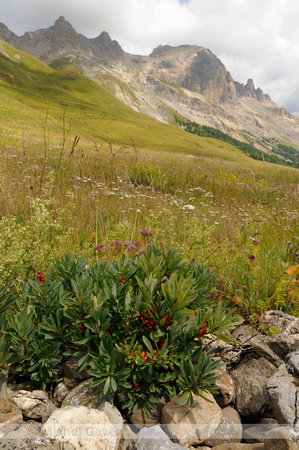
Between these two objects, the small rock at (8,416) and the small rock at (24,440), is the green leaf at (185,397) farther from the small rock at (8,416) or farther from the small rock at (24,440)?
the small rock at (8,416)

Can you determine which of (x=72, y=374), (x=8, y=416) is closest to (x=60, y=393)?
(x=72, y=374)

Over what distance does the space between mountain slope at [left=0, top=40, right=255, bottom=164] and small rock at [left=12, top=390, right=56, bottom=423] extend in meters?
2.69

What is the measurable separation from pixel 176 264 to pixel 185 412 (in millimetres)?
1191

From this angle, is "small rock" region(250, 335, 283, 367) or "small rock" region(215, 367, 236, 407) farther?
"small rock" region(250, 335, 283, 367)

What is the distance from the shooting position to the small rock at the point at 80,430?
1.68m

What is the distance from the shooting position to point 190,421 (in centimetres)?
198

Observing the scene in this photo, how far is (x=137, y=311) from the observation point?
6.71 feet

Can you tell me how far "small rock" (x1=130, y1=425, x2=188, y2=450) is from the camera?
173cm

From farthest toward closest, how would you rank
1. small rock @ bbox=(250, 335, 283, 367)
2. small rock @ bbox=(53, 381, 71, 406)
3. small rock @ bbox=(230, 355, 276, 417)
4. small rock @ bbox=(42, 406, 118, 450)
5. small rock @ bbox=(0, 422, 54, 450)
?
small rock @ bbox=(250, 335, 283, 367) → small rock @ bbox=(230, 355, 276, 417) → small rock @ bbox=(53, 381, 71, 406) → small rock @ bbox=(42, 406, 118, 450) → small rock @ bbox=(0, 422, 54, 450)

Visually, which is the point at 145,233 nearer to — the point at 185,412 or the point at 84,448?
the point at 185,412

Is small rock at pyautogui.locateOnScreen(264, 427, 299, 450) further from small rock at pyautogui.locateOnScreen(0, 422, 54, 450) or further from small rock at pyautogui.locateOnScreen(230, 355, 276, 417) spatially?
small rock at pyautogui.locateOnScreen(0, 422, 54, 450)

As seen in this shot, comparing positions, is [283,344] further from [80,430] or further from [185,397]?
[80,430]

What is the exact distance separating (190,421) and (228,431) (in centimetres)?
36

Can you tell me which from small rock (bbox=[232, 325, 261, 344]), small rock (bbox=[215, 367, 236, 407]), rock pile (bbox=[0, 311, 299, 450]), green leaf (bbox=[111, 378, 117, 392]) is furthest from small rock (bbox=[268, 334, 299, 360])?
green leaf (bbox=[111, 378, 117, 392])
